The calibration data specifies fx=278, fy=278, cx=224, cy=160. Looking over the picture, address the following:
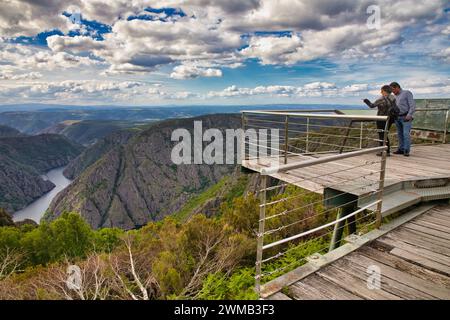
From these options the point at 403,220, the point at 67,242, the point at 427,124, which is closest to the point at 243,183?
the point at 67,242

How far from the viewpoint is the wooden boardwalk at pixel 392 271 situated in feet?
9.59

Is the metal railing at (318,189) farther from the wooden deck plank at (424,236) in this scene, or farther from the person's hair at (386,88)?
the person's hair at (386,88)

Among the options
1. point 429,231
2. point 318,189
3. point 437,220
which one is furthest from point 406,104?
point 429,231

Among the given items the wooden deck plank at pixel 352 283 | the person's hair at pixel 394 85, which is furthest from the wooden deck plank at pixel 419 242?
the person's hair at pixel 394 85

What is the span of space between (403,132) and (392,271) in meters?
6.09

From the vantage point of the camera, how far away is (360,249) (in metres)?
3.88

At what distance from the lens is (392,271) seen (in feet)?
10.9

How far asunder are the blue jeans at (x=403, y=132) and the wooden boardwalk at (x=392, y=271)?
161 inches

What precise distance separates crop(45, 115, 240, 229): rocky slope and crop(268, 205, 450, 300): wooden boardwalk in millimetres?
152172

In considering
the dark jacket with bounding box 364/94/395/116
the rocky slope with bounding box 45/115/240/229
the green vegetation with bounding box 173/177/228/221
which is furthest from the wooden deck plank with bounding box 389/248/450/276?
the rocky slope with bounding box 45/115/240/229

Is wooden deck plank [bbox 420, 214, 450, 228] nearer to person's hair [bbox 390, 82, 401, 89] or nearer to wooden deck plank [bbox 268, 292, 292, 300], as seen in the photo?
wooden deck plank [bbox 268, 292, 292, 300]

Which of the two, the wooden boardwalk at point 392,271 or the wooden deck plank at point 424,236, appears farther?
the wooden deck plank at point 424,236
